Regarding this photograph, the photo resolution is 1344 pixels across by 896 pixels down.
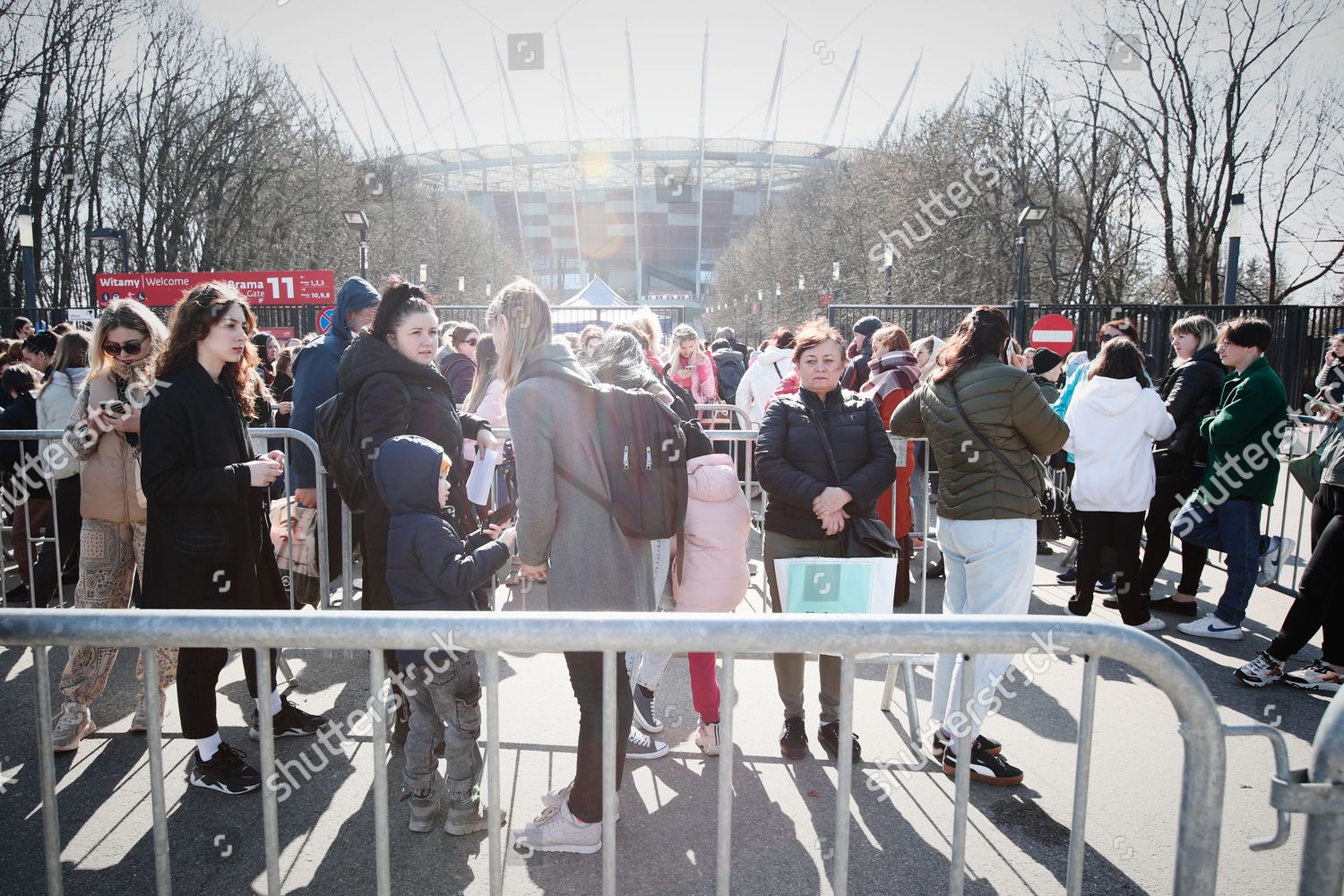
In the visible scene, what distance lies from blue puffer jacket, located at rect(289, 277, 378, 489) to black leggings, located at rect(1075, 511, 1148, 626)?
4824 millimetres

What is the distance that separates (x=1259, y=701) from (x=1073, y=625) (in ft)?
12.4

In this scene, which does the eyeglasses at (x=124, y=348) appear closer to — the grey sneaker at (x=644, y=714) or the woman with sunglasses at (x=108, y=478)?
the woman with sunglasses at (x=108, y=478)

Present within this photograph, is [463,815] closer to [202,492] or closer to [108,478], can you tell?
[202,492]

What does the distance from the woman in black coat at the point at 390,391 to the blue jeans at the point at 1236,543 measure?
4.97 m

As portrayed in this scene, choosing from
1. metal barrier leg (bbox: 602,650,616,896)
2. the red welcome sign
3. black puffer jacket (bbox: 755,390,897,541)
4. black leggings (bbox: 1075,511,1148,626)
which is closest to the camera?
metal barrier leg (bbox: 602,650,616,896)

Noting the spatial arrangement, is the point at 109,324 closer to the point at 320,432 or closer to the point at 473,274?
the point at 320,432

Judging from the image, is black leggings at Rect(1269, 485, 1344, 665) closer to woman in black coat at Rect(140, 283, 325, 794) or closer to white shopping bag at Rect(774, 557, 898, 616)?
white shopping bag at Rect(774, 557, 898, 616)

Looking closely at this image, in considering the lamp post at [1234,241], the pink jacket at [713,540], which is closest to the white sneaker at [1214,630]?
the pink jacket at [713,540]

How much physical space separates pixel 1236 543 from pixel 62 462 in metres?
7.51

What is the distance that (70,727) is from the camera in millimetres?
3836

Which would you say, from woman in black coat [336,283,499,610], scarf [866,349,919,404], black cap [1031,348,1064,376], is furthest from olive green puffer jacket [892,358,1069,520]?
black cap [1031,348,1064,376]

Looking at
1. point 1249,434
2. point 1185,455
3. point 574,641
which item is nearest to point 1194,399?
point 1185,455

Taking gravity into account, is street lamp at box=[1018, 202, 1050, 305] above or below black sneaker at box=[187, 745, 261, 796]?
above

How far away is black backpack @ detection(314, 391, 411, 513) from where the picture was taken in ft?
11.7
